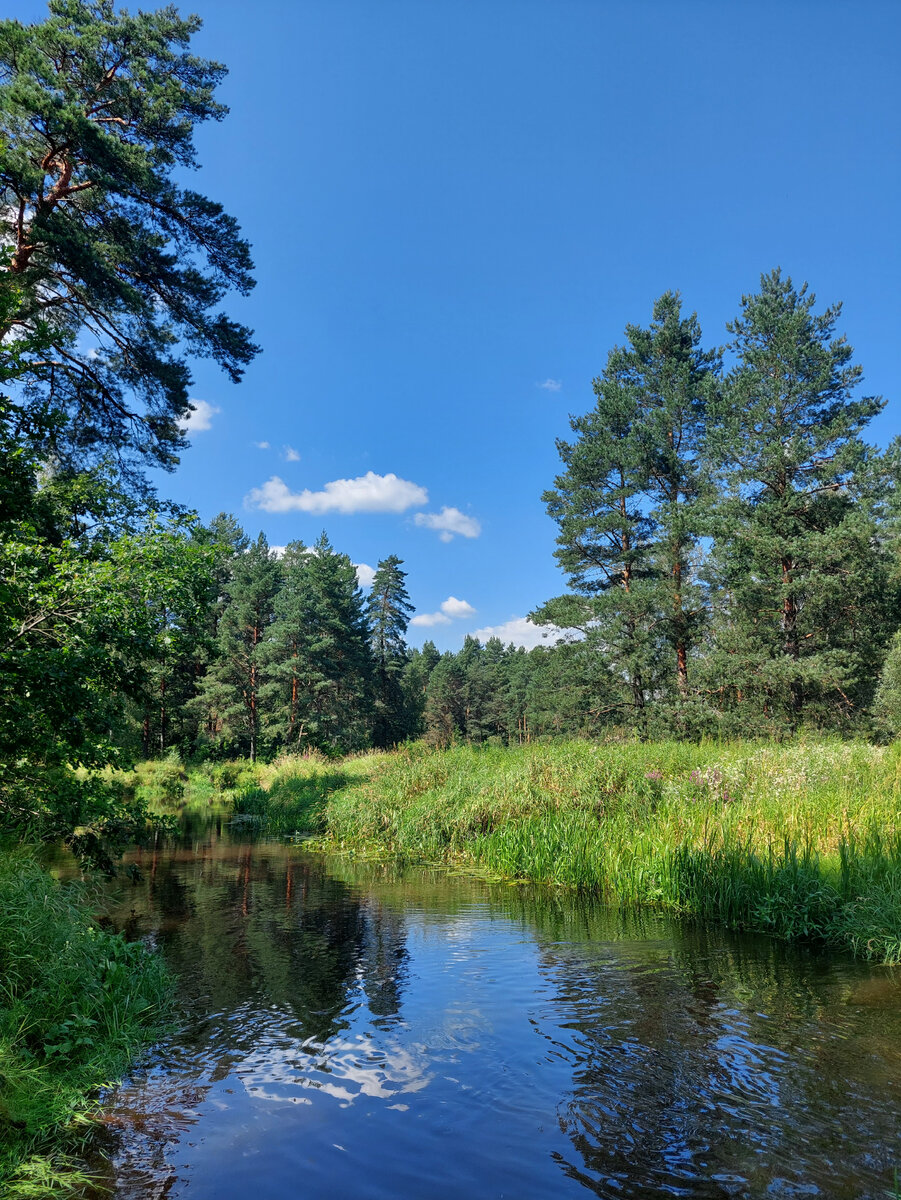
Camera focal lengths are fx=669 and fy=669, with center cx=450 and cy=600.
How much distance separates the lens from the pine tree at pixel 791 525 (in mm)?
22797

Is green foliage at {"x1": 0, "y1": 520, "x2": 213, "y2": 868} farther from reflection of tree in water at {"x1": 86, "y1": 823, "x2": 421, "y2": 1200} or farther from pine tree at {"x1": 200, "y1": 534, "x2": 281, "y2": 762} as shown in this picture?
pine tree at {"x1": 200, "y1": 534, "x2": 281, "y2": 762}

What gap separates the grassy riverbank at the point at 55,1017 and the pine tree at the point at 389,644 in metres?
54.1

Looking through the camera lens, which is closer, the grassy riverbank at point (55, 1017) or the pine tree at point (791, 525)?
the grassy riverbank at point (55, 1017)

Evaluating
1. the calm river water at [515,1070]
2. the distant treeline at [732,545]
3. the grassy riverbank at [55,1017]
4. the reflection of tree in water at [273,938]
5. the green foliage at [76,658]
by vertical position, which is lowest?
the reflection of tree in water at [273,938]

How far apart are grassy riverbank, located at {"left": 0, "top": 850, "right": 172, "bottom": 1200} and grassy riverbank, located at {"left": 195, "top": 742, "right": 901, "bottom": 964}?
21.7 ft

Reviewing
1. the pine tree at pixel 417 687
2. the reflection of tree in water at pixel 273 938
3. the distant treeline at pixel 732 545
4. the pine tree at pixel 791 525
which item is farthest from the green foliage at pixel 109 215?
the pine tree at pixel 417 687

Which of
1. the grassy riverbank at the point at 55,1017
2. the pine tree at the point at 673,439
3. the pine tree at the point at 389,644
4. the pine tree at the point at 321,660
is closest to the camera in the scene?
the grassy riverbank at the point at 55,1017

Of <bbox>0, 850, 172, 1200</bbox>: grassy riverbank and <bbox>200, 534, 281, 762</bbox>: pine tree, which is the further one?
<bbox>200, 534, 281, 762</bbox>: pine tree

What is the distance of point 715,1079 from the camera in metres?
4.39

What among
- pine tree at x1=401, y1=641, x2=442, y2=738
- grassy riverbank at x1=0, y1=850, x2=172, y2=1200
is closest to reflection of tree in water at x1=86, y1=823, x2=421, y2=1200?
grassy riverbank at x1=0, y1=850, x2=172, y2=1200

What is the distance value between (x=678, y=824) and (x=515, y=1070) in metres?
6.08

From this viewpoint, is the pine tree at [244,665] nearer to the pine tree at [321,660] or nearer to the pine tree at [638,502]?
the pine tree at [321,660]

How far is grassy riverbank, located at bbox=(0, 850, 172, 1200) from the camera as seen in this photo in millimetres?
3619

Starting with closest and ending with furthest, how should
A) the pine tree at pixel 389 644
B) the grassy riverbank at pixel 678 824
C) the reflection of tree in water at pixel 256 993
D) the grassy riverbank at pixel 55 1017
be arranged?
the grassy riverbank at pixel 55 1017
the reflection of tree in water at pixel 256 993
the grassy riverbank at pixel 678 824
the pine tree at pixel 389 644
